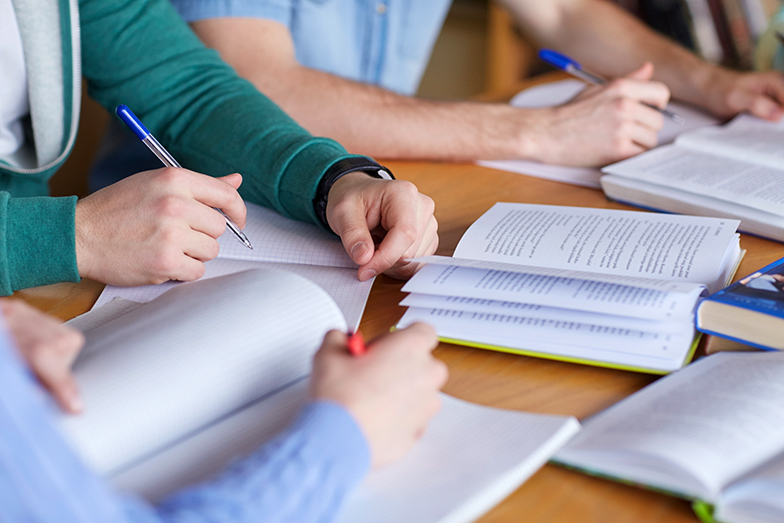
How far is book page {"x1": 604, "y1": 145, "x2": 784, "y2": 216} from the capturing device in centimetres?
83

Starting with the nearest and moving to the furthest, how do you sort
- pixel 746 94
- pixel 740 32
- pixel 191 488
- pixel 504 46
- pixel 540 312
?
pixel 191 488
pixel 540 312
pixel 746 94
pixel 740 32
pixel 504 46

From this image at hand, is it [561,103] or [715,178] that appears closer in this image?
[715,178]

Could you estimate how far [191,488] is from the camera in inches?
14.6

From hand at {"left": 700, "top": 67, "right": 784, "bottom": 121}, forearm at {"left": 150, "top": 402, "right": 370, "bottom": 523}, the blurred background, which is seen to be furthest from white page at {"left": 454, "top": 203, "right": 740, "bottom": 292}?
the blurred background

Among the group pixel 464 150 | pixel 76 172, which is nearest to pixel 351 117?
pixel 464 150

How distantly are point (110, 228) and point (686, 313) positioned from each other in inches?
21.4

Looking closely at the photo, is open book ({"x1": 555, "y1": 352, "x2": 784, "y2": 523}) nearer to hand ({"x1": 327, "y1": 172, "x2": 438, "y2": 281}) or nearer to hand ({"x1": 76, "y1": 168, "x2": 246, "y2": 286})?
hand ({"x1": 327, "y1": 172, "x2": 438, "y2": 281})

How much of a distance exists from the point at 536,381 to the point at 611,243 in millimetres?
214

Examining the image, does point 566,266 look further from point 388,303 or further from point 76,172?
point 76,172

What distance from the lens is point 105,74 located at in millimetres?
977

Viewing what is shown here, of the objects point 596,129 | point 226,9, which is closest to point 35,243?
point 226,9

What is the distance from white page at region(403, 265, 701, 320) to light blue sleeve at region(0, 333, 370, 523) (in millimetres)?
236

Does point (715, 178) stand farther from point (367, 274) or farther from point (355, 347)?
point (355, 347)

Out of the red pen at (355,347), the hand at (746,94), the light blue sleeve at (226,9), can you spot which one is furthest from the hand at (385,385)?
the hand at (746,94)
